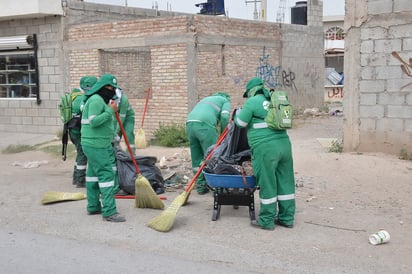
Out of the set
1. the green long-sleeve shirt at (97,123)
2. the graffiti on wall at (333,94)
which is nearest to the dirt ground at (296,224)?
the green long-sleeve shirt at (97,123)

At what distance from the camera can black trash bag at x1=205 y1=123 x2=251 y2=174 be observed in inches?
242

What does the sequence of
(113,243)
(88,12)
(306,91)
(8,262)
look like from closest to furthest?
1. (8,262)
2. (113,243)
3. (88,12)
4. (306,91)

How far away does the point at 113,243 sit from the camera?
17.9 ft

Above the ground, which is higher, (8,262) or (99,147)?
(99,147)

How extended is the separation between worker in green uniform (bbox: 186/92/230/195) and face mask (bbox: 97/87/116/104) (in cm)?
130

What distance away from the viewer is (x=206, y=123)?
707 cm

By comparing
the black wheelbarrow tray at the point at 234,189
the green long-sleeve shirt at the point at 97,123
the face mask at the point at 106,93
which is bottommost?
the black wheelbarrow tray at the point at 234,189

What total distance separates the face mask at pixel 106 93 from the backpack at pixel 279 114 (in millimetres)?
1939

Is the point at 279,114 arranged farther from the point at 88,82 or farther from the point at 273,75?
the point at 273,75

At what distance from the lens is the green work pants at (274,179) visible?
5605 millimetres

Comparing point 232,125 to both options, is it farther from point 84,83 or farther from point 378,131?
point 378,131

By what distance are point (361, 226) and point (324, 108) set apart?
12923mm

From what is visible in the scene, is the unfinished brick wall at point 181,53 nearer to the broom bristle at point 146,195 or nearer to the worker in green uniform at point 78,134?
the worker in green uniform at point 78,134

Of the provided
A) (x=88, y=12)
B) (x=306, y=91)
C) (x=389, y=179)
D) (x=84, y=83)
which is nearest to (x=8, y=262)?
(x=84, y=83)
